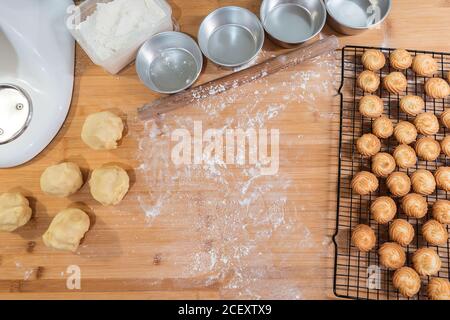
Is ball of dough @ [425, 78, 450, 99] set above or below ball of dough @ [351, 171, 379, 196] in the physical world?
above

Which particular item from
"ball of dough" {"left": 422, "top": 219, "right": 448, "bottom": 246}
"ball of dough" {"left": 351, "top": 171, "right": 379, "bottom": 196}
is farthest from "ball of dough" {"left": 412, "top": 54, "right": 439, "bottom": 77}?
"ball of dough" {"left": 422, "top": 219, "right": 448, "bottom": 246}

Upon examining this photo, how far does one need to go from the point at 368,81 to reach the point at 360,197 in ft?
1.60

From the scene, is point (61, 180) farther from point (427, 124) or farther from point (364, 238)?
point (427, 124)

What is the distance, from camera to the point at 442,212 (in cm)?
167

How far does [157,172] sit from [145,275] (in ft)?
1.42

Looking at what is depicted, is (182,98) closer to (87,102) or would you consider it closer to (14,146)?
(87,102)

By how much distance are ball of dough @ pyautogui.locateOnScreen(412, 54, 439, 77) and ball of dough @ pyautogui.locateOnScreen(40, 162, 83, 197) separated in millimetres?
1495

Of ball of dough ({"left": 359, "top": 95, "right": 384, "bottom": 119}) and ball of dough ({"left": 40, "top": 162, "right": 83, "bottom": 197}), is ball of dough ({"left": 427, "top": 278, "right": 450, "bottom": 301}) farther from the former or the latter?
ball of dough ({"left": 40, "top": 162, "right": 83, "bottom": 197})

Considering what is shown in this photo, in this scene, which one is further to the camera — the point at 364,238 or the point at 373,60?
the point at 373,60

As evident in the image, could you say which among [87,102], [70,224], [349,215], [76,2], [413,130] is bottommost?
[349,215]

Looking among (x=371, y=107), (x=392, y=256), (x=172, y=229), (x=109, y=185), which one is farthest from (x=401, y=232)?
(x=109, y=185)

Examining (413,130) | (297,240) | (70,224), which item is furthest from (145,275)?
(413,130)

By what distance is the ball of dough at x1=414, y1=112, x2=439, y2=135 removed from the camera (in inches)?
68.8

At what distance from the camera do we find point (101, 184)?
1740 millimetres
